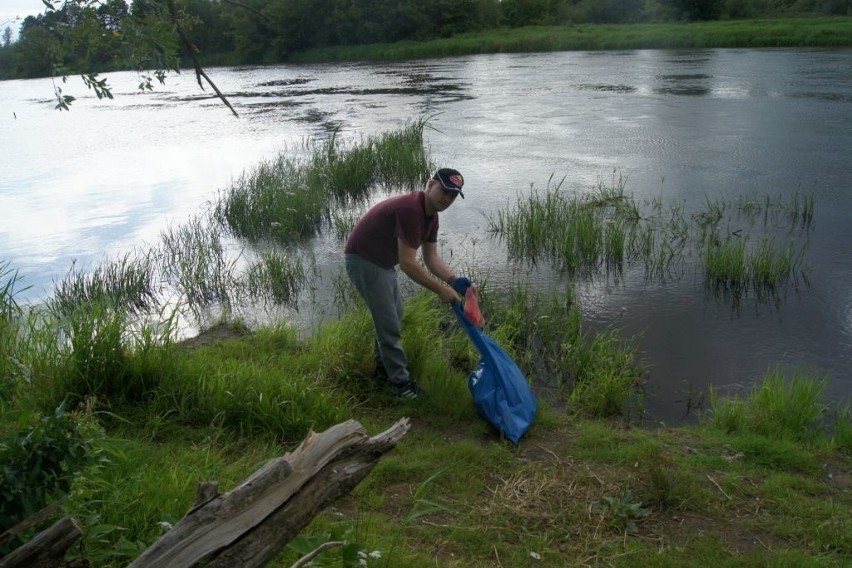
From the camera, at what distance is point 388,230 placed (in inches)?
194

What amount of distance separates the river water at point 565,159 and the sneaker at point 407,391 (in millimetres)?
1840

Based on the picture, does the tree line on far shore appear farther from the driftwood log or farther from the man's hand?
the driftwood log

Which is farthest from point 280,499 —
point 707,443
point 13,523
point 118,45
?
point 707,443

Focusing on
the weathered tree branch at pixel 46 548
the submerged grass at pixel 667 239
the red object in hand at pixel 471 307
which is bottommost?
the submerged grass at pixel 667 239

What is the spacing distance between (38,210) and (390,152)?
6.23m

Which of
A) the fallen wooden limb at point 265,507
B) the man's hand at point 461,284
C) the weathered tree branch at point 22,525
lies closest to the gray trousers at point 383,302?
the man's hand at point 461,284

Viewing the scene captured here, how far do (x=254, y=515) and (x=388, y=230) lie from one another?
2712mm

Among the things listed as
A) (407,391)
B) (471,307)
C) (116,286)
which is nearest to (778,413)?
(471,307)

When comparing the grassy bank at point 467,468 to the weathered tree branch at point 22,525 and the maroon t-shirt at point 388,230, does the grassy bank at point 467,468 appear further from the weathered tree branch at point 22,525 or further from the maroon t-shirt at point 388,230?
the maroon t-shirt at point 388,230

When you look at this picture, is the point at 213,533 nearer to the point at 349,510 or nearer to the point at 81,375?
the point at 349,510

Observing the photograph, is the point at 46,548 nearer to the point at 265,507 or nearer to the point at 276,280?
the point at 265,507

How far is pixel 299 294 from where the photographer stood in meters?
9.16

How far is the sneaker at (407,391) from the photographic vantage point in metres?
5.30

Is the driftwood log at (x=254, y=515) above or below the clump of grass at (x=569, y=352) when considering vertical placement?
above
